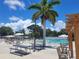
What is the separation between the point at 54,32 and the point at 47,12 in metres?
50.3

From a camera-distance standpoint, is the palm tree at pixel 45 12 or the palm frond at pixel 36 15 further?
the palm frond at pixel 36 15

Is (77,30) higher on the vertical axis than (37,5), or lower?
lower

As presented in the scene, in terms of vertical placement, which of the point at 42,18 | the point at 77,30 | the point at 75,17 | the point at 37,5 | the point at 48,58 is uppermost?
the point at 37,5

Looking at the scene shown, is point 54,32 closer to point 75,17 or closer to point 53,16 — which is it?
point 53,16

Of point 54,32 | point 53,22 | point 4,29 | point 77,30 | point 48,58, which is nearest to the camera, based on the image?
point 77,30

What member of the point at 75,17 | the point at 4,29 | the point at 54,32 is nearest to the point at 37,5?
the point at 75,17

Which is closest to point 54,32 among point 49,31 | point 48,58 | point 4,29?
point 49,31

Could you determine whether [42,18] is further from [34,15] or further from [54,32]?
[54,32]

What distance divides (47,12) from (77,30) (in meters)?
22.0

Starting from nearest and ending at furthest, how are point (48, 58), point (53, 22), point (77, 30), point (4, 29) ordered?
point (77, 30) < point (48, 58) < point (53, 22) < point (4, 29)

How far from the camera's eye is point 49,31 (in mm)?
79625

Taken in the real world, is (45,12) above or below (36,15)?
above

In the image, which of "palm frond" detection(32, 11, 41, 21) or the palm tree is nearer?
the palm tree

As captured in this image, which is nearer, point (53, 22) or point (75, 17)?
point (75, 17)
